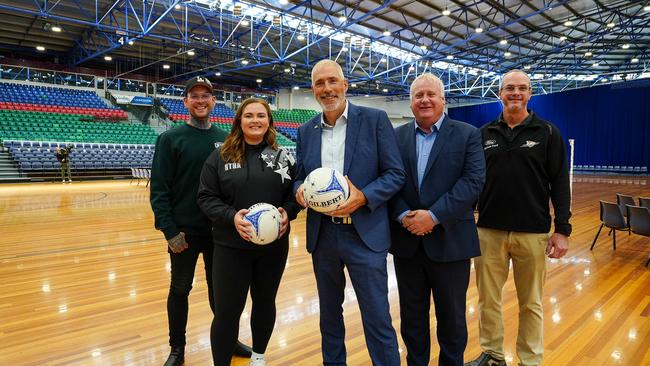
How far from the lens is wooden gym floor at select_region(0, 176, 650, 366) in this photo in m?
2.39

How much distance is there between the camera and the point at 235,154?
1887 mm

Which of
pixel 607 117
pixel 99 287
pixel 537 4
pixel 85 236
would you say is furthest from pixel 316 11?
pixel 607 117

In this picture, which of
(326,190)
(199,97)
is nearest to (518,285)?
(326,190)

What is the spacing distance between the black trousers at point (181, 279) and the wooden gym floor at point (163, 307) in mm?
217

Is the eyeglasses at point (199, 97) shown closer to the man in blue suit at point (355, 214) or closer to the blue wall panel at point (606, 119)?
the man in blue suit at point (355, 214)

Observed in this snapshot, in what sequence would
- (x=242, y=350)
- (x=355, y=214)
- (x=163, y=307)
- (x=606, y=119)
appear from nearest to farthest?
(x=355, y=214), (x=242, y=350), (x=163, y=307), (x=606, y=119)

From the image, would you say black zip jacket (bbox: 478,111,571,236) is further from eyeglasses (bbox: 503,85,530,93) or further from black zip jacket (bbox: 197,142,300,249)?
black zip jacket (bbox: 197,142,300,249)

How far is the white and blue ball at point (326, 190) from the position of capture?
1587mm

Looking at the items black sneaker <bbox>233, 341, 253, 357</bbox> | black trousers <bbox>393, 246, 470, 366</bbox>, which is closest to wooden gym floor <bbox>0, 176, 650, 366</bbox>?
black sneaker <bbox>233, 341, 253, 357</bbox>

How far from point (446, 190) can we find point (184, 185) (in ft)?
4.31

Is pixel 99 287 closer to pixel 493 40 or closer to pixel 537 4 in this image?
pixel 537 4

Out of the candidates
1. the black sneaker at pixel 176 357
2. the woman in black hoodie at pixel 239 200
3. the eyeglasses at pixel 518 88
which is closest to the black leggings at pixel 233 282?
the woman in black hoodie at pixel 239 200

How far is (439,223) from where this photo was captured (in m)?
1.72

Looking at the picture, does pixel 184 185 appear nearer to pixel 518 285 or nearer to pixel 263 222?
pixel 263 222
